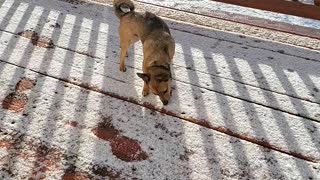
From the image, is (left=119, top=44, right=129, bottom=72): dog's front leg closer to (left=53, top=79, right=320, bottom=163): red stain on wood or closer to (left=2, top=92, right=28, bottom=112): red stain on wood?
(left=53, top=79, right=320, bottom=163): red stain on wood

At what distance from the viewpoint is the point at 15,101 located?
2.65 m

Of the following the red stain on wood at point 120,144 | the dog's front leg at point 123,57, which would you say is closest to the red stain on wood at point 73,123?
the red stain on wood at point 120,144

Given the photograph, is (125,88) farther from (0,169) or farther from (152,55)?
(0,169)

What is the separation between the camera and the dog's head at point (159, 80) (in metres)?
2.65

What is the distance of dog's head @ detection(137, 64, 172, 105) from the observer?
2.65 m

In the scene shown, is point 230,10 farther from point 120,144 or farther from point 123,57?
point 120,144

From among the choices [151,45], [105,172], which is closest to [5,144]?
[105,172]

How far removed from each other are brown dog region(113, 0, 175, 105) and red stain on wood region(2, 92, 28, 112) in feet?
2.72

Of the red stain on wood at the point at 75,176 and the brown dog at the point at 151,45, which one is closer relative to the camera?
the red stain on wood at the point at 75,176

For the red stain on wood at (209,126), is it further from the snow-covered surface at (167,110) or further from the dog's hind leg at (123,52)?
the dog's hind leg at (123,52)

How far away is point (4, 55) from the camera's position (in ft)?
10.6

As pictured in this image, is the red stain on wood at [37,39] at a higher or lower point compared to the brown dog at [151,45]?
lower

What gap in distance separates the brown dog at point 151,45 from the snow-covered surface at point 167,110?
0.43ft

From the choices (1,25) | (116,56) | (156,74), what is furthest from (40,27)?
(156,74)
